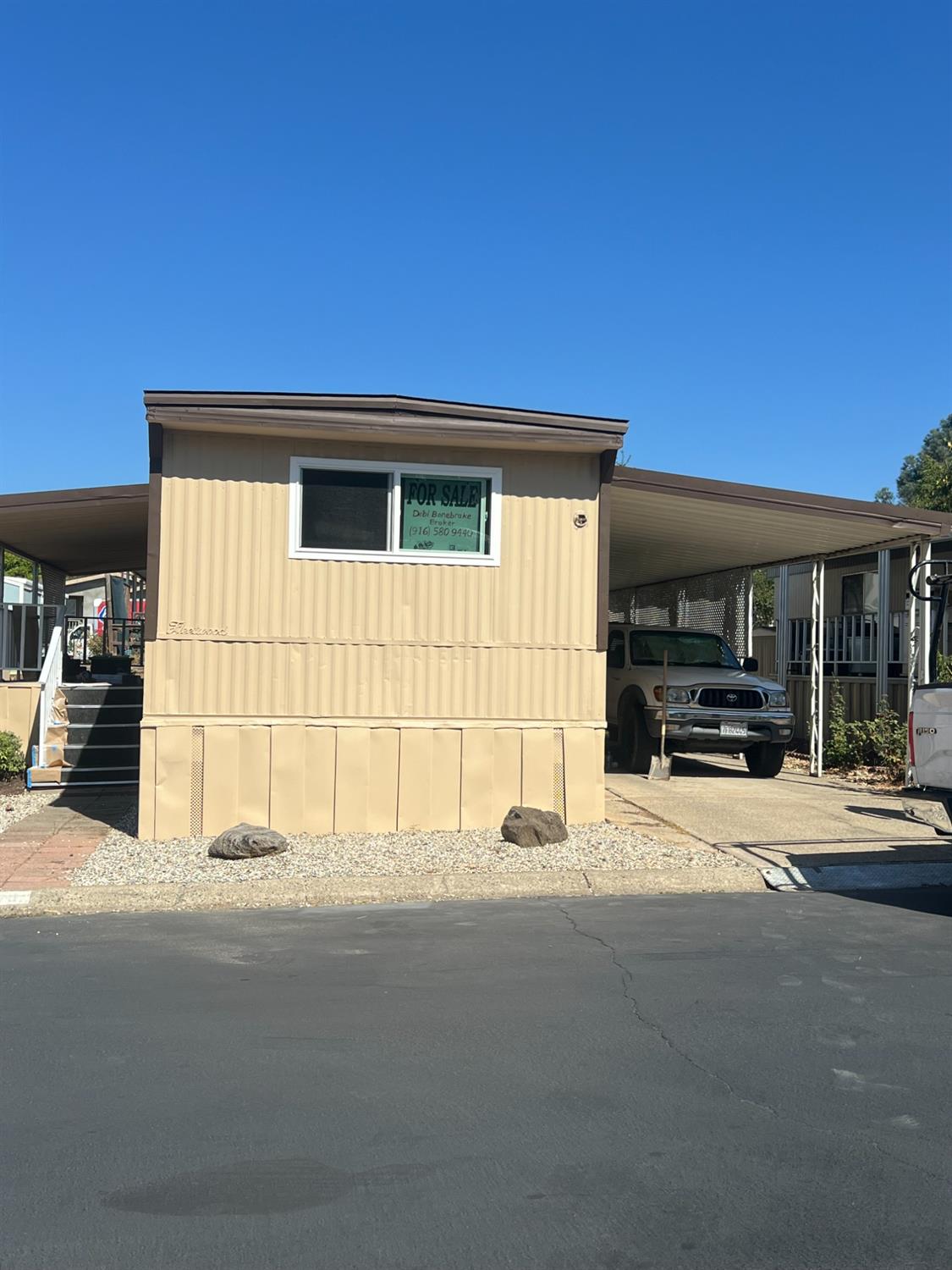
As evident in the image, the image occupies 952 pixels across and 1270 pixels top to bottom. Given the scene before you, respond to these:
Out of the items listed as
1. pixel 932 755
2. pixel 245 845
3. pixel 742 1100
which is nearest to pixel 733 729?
pixel 932 755

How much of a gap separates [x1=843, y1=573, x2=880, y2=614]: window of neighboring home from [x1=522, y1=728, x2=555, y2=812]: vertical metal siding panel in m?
9.07

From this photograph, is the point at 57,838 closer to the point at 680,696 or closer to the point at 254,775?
the point at 254,775

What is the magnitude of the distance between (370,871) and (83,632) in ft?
34.4

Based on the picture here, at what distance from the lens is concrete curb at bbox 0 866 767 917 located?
25.2ft

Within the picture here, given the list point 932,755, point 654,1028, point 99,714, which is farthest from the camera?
point 99,714

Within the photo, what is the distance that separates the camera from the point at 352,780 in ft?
32.4

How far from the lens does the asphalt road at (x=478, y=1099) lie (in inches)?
129

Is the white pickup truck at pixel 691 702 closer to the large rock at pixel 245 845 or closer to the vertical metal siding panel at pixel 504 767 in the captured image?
the vertical metal siding panel at pixel 504 767

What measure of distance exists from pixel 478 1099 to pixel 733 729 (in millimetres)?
9980

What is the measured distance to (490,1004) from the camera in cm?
545

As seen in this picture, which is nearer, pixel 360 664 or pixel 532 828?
pixel 532 828

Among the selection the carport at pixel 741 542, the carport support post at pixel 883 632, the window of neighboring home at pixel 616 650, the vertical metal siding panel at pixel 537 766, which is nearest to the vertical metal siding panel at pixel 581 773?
the vertical metal siding panel at pixel 537 766

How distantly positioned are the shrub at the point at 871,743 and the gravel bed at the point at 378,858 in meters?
6.12

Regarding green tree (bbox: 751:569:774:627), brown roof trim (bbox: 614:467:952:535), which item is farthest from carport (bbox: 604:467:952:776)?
green tree (bbox: 751:569:774:627)
